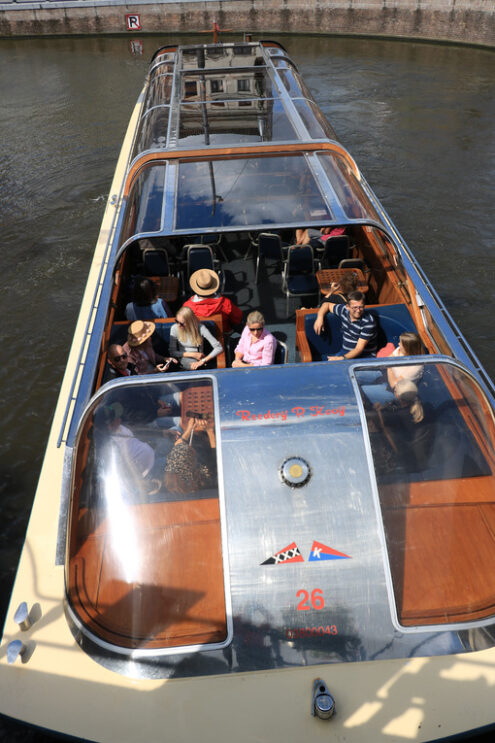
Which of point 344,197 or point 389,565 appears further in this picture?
point 344,197

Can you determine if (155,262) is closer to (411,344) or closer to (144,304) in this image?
(144,304)

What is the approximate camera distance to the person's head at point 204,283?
5172mm

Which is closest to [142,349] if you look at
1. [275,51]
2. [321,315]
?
[321,315]

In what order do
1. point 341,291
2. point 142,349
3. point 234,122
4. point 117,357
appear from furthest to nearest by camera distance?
1. point 234,122
2. point 341,291
3. point 142,349
4. point 117,357

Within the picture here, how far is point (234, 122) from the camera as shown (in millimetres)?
7043

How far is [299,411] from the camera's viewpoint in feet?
10.4

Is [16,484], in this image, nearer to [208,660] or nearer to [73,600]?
[73,600]

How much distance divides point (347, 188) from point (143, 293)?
2540 mm

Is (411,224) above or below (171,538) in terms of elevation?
below

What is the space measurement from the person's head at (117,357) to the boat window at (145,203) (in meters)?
1.32

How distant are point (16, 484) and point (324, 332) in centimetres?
380

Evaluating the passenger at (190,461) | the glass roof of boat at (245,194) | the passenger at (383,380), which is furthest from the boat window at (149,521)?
the glass roof of boat at (245,194)

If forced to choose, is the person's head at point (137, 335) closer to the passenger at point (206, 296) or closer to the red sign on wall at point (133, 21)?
the passenger at point (206, 296)

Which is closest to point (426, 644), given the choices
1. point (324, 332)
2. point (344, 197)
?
point (324, 332)
